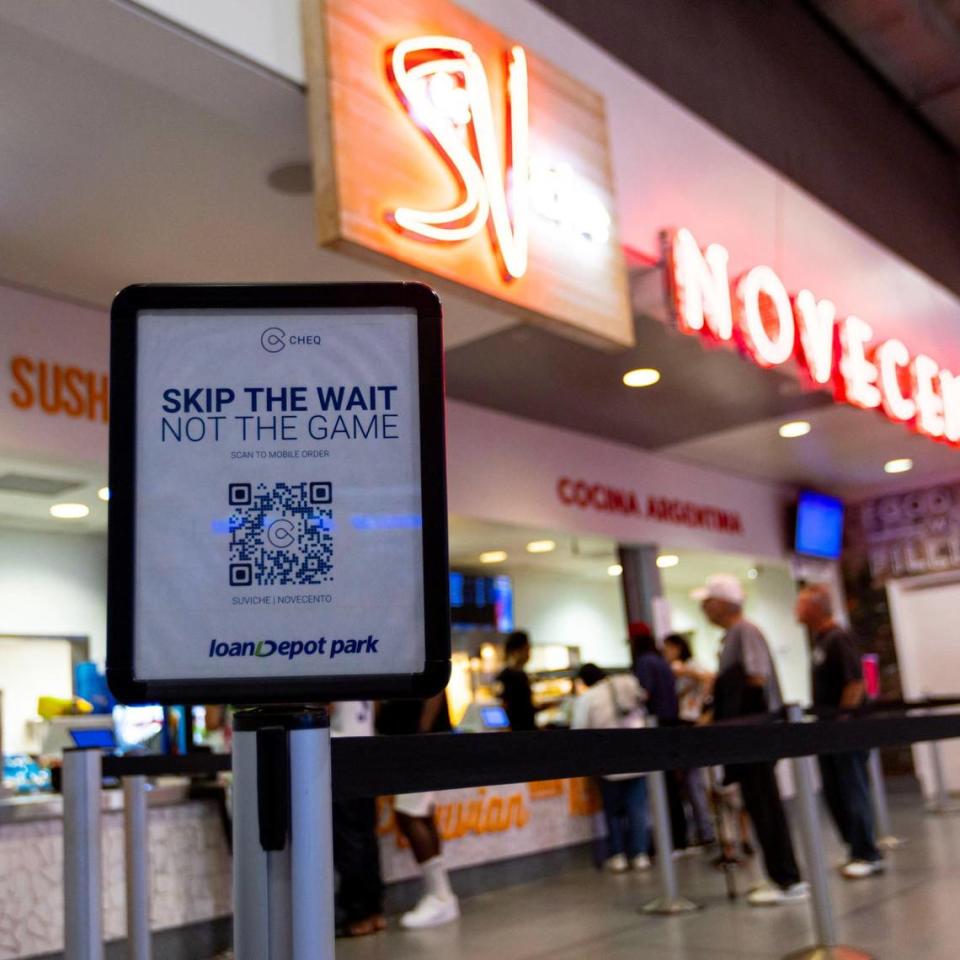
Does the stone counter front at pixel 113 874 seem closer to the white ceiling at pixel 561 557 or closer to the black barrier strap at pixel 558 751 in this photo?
the black barrier strap at pixel 558 751

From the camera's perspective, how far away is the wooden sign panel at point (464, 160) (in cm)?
335

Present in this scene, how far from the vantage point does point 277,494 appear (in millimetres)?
1127

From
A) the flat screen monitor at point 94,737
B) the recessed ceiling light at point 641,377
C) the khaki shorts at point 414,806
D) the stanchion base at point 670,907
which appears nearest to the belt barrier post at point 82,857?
the flat screen monitor at point 94,737

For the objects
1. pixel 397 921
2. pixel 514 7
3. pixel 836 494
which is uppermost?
pixel 514 7

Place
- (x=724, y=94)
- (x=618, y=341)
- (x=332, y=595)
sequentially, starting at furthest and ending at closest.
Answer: (x=724, y=94), (x=618, y=341), (x=332, y=595)

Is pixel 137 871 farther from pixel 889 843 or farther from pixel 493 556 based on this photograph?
pixel 493 556

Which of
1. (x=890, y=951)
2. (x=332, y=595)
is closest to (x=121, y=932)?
(x=890, y=951)

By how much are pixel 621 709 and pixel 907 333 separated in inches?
125

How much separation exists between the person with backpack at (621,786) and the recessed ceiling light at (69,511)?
3.15 metres

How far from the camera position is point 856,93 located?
714cm

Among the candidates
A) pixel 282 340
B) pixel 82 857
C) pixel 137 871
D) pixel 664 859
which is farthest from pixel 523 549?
pixel 282 340

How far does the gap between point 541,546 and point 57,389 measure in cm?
509

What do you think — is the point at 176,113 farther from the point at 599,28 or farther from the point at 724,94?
the point at 724,94

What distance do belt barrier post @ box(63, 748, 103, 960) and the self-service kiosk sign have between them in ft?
4.08
